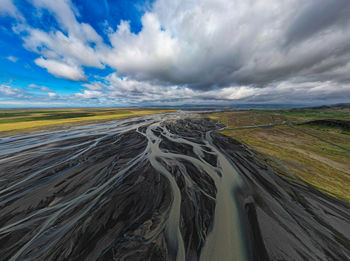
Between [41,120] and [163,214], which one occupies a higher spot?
[41,120]

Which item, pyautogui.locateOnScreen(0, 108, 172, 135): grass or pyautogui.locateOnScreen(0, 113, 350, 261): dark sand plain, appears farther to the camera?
pyautogui.locateOnScreen(0, 108, 172, 135): grass

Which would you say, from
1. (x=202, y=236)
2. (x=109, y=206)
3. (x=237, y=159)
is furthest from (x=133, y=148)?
(x=237, y=159)

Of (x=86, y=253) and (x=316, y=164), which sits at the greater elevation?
(x=86, y=253)

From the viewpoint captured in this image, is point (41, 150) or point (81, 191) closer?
point (81, 191)

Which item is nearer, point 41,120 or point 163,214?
point 163,214

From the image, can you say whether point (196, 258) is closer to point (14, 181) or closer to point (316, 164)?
point (14, 181)

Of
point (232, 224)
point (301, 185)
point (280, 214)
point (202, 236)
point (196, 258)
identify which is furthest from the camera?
point (301, 185)

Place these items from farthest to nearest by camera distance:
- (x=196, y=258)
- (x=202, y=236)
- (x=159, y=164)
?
→ (x=159, y=164)
(x=202, y=236)
(x=196, y=258)

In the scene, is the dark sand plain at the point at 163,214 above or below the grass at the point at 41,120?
below

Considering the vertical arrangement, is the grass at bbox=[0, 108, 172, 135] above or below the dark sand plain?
above

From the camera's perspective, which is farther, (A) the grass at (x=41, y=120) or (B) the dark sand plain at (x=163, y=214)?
(A) the grass at (x=41, y=120)
